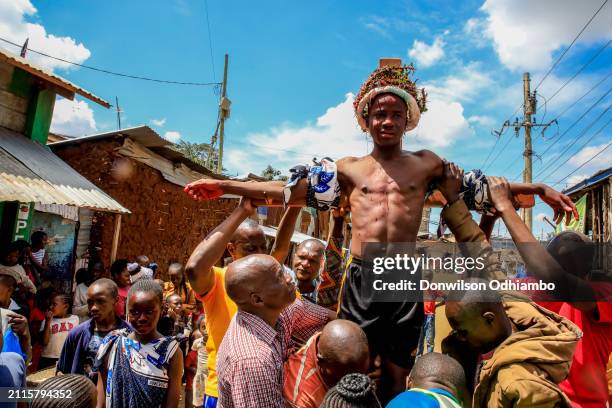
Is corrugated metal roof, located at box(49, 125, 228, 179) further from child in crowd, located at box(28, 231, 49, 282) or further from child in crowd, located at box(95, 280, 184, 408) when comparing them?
child in crowd, located at box(95, 280, 184, 408)

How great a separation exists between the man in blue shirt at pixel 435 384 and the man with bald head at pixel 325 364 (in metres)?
0.22

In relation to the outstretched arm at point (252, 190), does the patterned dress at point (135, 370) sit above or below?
below

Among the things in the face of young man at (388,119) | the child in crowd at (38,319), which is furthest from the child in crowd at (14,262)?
the face of young man at (388,119)

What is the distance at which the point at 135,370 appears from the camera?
8.10 feet

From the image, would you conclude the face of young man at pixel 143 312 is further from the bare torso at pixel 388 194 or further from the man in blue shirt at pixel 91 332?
the bare torso at pixel 388 194

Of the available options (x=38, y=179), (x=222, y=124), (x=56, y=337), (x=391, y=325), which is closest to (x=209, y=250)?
(x=391, y=325)

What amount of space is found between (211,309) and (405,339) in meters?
1.12

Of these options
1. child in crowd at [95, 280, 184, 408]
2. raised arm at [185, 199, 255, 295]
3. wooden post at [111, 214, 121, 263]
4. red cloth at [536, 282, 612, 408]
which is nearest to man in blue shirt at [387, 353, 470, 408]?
raised arm at [185, 199, 255, 295]

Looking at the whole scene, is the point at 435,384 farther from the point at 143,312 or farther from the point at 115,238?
the point at 115,238

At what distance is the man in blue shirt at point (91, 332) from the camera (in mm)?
2938

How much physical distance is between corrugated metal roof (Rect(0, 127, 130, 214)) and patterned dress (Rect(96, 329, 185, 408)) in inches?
120

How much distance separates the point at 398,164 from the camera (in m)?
2.42

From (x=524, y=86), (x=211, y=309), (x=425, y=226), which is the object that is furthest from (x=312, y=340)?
(x=425, y=226)

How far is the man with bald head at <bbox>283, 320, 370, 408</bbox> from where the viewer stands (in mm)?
1590
